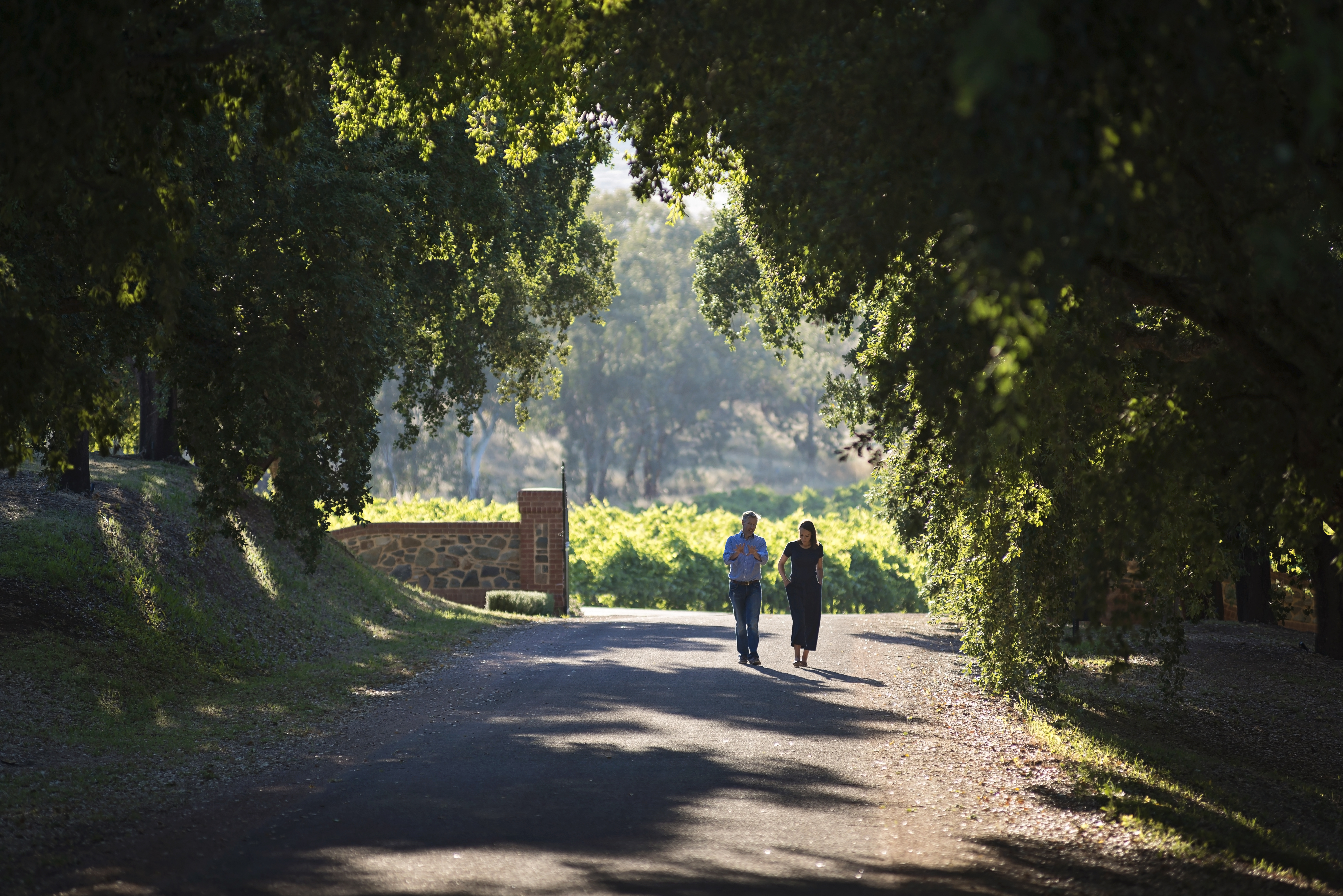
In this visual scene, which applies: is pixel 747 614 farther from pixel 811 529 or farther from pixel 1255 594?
pixel 1255 594

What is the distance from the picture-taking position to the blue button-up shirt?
1455 centimetres

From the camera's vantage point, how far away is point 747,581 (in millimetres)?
14664

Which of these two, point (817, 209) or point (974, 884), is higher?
point (817, 209)

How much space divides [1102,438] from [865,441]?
299 centimetres

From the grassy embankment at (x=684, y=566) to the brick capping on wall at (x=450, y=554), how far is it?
9.46 feet

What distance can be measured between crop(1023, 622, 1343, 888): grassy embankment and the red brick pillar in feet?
36.4

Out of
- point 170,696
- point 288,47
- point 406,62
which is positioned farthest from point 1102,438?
point 170,696

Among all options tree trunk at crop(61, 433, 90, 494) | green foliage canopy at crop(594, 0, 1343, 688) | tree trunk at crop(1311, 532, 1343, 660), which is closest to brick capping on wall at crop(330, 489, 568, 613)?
tree trunk at crop(61, 433, 90, 494)

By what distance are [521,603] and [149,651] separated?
1123 centimetres

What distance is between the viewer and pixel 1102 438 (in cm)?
935

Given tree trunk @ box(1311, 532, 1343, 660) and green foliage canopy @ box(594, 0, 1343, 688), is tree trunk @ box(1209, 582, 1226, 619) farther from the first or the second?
green foliage canopy @ box(594, 0, 1343, 688)

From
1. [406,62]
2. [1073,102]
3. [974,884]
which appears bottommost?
[974,884]

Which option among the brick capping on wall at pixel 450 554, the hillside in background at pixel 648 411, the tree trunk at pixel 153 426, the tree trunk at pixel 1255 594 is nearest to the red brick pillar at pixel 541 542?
the brick capping on wall at pixel 450 554

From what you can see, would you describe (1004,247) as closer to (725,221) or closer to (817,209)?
(817,209)
